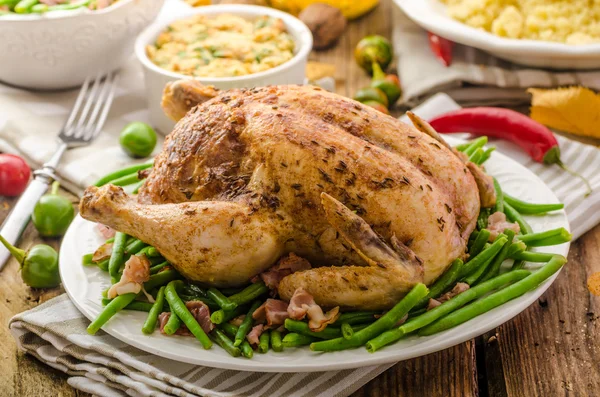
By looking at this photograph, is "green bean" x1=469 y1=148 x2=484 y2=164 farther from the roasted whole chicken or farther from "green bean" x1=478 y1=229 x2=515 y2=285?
"green bean" x1=478 y1=229 x2=515 y2=285

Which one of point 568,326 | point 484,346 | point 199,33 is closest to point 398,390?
point 484,346

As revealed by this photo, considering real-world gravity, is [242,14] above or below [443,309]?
below

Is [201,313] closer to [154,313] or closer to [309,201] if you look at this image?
[154,313]

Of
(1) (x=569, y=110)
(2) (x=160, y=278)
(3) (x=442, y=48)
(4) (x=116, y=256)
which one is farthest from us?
(3) (x=442, y=48)

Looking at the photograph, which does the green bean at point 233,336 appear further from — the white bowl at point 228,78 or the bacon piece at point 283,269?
the white bowl at point 228,78

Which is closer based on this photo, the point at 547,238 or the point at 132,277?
the point at 132,277

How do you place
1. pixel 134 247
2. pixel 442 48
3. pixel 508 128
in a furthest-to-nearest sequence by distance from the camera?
pixel 442 48 → pixel 508 128 → pixel 134 247

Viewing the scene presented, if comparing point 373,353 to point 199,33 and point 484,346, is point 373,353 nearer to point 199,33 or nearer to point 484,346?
point 484,346

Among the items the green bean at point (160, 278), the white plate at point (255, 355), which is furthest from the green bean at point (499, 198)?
the green bean at point (160, 278)

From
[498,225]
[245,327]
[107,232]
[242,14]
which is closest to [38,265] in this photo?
[107,232]
